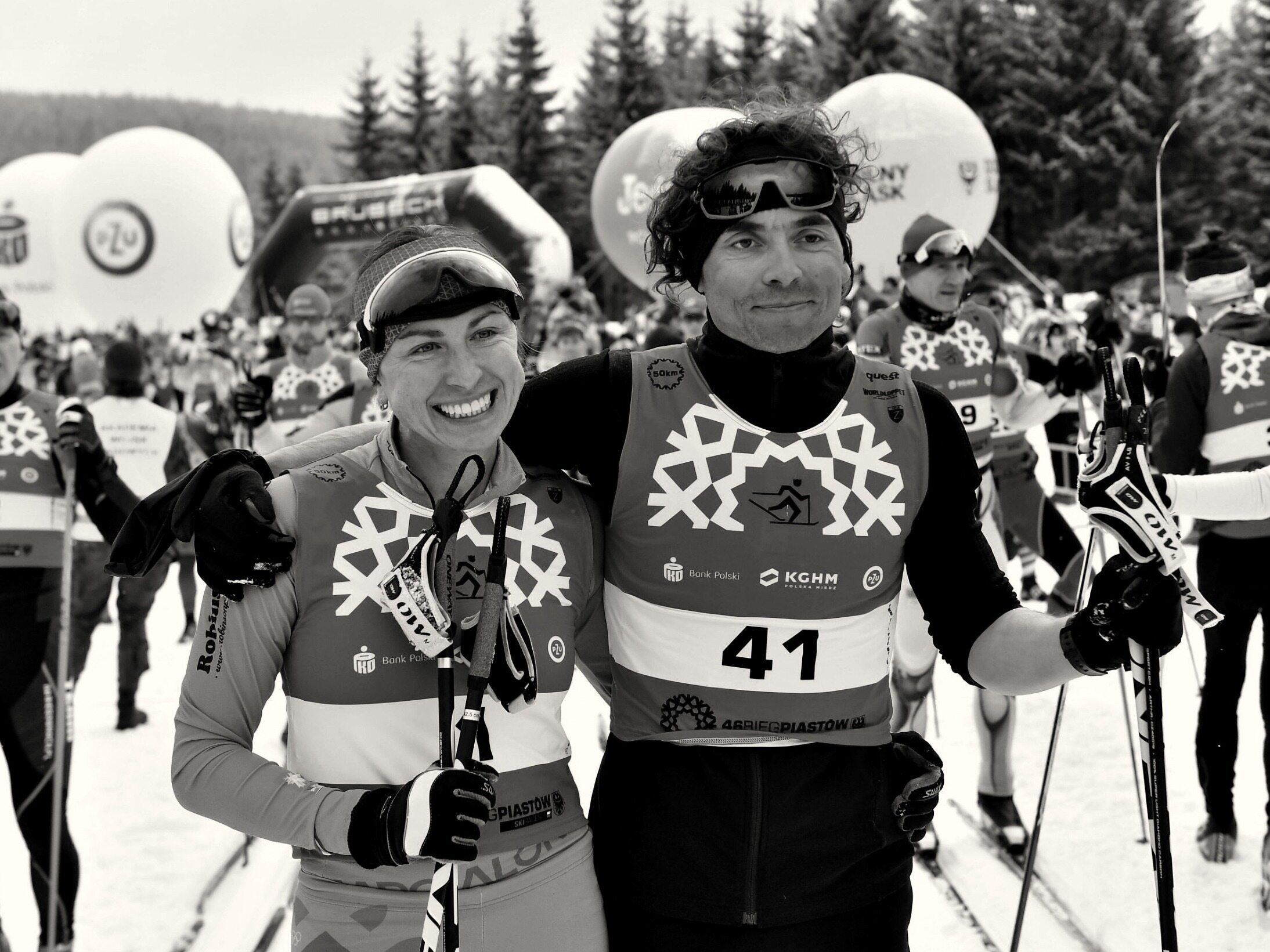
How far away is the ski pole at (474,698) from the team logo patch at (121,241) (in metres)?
16.7

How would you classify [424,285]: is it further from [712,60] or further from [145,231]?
[712,60]

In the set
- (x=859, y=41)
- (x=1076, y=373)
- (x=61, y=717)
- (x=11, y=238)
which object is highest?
(x=859, y=41)

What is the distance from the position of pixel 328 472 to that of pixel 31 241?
21525mm

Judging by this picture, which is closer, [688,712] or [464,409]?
[464,409]

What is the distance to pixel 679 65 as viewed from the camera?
1689 inches

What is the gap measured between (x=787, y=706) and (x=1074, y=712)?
4513 mm

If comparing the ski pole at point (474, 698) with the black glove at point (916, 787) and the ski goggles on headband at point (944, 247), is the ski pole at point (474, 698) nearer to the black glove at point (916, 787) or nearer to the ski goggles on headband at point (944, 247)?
the black glove at point (916, 787)

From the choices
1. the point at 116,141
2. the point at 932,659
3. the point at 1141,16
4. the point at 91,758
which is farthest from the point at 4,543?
the point at 1141,16

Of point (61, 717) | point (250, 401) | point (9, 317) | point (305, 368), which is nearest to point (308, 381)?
point (305, 368)

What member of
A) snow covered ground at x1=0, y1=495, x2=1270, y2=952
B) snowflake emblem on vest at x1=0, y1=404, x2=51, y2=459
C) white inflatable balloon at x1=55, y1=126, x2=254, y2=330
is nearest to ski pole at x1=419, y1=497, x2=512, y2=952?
snow covered ground at x1=0, y1=495, x2=1270, y2=952

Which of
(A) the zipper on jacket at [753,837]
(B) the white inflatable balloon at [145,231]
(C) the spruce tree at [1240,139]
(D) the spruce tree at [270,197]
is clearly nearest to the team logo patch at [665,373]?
(A) the zipper on jacket at [753,837]

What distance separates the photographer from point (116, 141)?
1716 centimetres

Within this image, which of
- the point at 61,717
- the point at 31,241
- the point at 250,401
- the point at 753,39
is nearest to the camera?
the point at 61,717

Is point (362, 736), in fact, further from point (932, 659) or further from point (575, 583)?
point (932, 659)
